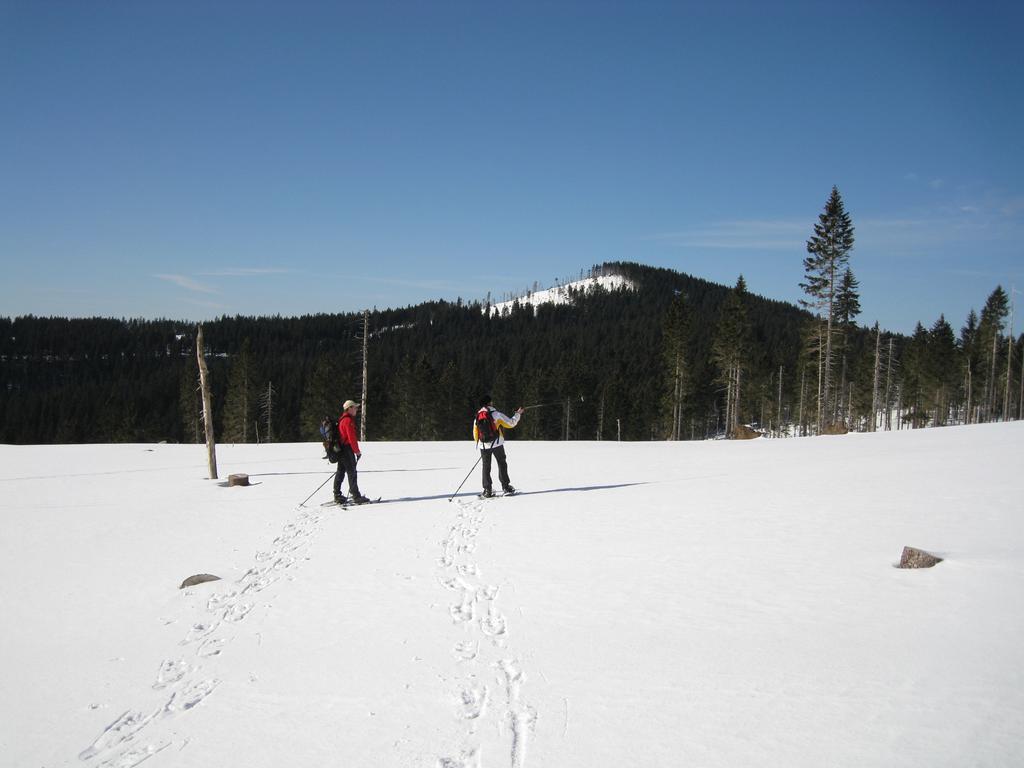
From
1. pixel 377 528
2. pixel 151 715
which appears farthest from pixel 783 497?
pixel 151 715

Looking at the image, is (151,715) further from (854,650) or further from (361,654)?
(854,650)

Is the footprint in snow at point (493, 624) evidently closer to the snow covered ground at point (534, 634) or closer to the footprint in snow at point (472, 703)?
the snow covered ground at point (534, 634)

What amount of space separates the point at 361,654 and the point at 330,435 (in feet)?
27.4

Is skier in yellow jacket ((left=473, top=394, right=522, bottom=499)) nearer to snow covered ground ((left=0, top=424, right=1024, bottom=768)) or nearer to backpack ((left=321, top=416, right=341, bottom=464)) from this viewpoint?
snow covered ground ((left=0, top=424, right=1024, bottom=768))

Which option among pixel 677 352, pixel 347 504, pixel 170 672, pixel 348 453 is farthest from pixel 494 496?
pixel 677 352

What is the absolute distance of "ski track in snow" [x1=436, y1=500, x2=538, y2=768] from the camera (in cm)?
400

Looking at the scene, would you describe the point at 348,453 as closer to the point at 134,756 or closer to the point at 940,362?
the point at 134,756

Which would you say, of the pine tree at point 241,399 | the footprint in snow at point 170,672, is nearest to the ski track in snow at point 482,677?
the footprint in snow at point 170,672

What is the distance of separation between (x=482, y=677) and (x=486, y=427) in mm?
9026

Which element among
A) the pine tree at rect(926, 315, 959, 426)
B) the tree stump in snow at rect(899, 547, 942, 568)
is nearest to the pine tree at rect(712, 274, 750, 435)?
the pine tree at rect(926, 315, 959, 426)

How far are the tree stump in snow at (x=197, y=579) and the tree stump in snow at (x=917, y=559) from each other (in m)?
9.10

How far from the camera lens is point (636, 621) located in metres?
6.15

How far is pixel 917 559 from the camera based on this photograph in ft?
22.8

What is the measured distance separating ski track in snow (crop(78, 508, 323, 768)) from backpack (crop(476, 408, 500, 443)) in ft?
18.9
